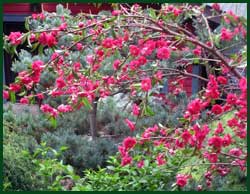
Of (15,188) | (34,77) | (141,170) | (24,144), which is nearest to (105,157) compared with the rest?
(24,144)

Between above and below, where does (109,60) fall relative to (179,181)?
above

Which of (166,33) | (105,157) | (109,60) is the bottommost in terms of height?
(105,157)

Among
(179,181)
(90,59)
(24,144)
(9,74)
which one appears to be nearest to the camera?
(179,181)

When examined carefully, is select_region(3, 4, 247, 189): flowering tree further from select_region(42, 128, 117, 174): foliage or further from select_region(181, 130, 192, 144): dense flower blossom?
select_region(42, 128, 117, 174): foliage

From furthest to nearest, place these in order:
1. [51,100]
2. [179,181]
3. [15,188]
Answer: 1. [51,100]
2. [15,188]
3. [179,181]

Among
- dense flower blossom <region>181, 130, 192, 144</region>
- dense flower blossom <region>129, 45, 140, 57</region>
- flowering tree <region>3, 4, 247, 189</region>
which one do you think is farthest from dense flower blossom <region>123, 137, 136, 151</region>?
dense flower blossom <region>129, 45, 140, 57</region>

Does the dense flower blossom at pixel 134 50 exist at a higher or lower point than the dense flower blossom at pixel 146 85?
higher

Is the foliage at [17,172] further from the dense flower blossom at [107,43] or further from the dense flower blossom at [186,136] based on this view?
the dense flower blossom at [186,136]

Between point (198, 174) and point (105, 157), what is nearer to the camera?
point (198, 174)

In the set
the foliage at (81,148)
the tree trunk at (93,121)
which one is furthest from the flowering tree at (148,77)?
the tree trunk at (93,121)

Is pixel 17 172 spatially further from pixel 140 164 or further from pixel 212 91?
pixel 212 91

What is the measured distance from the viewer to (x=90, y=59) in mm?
2865

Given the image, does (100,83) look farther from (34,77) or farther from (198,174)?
(198,174)

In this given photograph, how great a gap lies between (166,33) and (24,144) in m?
2.01
